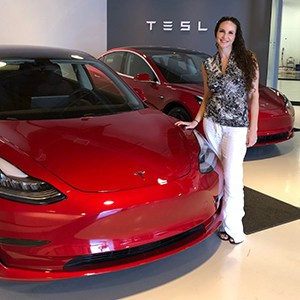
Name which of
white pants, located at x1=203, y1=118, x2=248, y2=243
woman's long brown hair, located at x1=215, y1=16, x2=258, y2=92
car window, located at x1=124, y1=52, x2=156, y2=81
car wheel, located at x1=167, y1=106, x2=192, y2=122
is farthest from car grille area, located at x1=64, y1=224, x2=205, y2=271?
car window, located at x1=124, y1=52, x2=156, y2=81

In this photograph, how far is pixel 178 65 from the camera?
193 inches

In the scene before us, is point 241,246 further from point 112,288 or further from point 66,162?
point 66,162

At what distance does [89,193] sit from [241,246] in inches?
45.9

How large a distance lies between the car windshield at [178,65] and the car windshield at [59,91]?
1.71m

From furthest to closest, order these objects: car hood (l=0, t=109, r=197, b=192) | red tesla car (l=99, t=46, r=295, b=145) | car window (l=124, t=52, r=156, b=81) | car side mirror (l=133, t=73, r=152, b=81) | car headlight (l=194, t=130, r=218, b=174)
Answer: car window (l=124, t=52, r=156, b=81)
car side mirror (l=133, t=73, r=152, b=81)
red tesla car (l=99, t=46, r=295, b=145)
car headlight (l=194, t=130, r=218, b=174)
car hood (l=0, t=109, r=197, b=192)

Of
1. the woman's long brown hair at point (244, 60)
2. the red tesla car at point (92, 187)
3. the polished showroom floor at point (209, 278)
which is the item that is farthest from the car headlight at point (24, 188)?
the woman's long brown hair at point (244, 60)

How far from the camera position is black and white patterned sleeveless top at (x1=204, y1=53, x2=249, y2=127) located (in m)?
2.39

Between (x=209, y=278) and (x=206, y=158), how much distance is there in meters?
0.65

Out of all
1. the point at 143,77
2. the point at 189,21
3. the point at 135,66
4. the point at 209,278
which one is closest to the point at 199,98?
the point at 143,77

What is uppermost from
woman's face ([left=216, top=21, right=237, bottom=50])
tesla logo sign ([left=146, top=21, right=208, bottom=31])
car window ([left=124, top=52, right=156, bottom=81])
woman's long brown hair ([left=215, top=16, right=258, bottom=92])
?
tesla logo sign ([left=146, top=21, right=208, bottom=31])

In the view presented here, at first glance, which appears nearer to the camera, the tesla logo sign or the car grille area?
the car grille area

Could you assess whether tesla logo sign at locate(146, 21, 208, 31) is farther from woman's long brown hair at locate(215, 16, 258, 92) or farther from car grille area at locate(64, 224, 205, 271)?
car grille area at locate(64, 224, 205, 271)

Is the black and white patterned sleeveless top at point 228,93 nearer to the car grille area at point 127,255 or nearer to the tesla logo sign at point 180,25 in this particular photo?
the car grille area at point 127,255

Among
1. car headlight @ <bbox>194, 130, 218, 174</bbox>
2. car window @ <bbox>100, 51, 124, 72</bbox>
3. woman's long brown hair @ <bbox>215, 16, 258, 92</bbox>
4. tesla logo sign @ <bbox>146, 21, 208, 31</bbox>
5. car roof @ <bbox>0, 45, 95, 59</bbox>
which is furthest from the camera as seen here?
tesla logo sign @ <bbox>146, 21, 208, 31</bbox>
